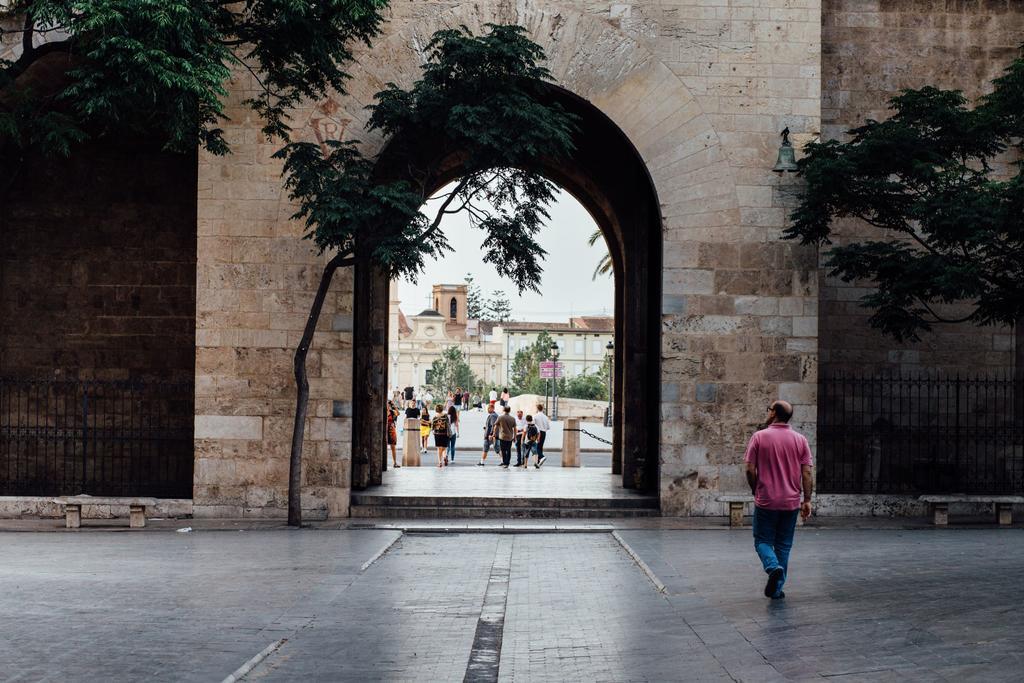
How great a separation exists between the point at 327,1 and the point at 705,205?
19.4ft

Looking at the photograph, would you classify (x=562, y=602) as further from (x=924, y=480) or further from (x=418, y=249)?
(x=924, y=480)

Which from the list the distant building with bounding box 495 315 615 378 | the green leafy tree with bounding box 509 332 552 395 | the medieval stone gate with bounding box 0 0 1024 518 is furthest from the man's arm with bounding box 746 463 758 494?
the distant building with bounding box 495 315 615 378

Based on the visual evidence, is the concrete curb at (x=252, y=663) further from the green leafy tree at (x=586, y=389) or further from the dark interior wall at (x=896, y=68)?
the green leafy tree at (x=586, y=389)

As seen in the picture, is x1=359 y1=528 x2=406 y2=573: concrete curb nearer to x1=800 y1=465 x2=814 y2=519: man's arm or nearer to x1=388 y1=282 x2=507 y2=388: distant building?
x1=800 y1=465 x2=814 y2=519: man's arm

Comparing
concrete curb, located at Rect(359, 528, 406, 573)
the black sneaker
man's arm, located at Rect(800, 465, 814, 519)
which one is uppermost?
man's arm, located at Rect(800, 465, 814, 519)

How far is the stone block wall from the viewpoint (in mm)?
16859

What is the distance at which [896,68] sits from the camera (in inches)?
778

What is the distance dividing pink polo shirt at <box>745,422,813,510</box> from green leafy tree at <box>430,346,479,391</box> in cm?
9606

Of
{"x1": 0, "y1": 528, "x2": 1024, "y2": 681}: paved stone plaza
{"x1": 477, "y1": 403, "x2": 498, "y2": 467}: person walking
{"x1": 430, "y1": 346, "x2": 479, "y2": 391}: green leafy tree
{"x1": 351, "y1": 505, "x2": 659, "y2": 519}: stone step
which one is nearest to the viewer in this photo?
{"x1": 0, "y1": 528, "x2": 1024, "y2": 681}: paved stone plaza

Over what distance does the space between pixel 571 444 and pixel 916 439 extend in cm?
894

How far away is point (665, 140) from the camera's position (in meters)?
17.2

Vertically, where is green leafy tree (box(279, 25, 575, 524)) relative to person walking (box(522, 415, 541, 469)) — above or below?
above

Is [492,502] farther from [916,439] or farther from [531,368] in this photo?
[531,368]

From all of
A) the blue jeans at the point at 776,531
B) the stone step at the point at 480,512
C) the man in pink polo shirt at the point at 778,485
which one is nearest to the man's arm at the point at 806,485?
the man in pink polo shirt at the point at 778,485
